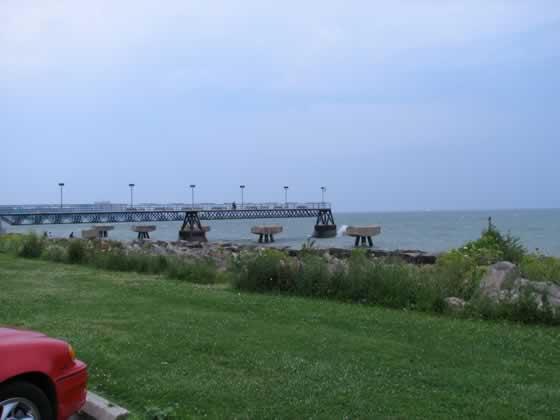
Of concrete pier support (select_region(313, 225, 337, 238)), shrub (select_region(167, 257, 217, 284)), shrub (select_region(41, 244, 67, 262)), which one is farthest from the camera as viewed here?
concrete pier support (select_region(313, 225, 337, 238))

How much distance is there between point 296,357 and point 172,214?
254ft

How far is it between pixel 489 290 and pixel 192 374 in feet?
22.2

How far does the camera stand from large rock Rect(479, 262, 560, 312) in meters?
10.4

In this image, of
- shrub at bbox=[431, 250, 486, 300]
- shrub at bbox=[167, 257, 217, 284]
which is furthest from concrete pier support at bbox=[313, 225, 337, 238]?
shrub at bbox=[431, 250, 486, 300]

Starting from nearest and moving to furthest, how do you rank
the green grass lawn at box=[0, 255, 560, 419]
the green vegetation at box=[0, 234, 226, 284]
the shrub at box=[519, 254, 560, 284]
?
the green grass lawn at box=[0, 255, 560, 419] < the shrub at box=[519, 254, 560, 284] < the green vegetation at box=[0, 234, 226, 284]

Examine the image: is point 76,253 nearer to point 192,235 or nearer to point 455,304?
point 455,304

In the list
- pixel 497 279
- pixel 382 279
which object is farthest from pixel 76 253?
pixel 497 279

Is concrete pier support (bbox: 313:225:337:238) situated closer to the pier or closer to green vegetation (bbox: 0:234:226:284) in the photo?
the pier

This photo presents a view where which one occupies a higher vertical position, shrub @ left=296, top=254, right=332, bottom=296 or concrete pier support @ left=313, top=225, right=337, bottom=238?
shrub @ left=296, top=254, right=332, bottom=296

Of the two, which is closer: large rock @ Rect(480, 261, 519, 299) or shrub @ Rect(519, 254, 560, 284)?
large rock @ Rect(480, 261, 519, 299)

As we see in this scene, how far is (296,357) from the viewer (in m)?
7.24

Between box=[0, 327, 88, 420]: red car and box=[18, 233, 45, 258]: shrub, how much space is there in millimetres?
19375

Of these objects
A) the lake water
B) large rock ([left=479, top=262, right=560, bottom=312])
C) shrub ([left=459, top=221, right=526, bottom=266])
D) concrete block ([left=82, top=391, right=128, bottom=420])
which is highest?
shrub ([left=459, top=221, right=526, bottom=266])

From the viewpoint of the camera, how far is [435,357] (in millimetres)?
7363
